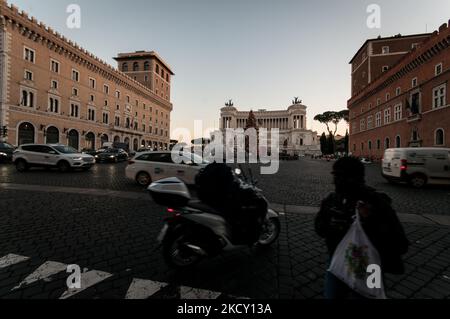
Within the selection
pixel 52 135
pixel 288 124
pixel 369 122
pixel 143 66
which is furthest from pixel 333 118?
pixel 52 135

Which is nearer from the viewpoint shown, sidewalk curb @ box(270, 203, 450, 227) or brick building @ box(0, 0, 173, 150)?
sidewalk curb @ box(270, 203, 450, 227)

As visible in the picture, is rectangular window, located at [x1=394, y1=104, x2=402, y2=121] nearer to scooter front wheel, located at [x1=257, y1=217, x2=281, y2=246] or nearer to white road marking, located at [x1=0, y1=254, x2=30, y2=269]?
scooter front wheel, located at [x1=257, y1=217, x2=281, y2=246]

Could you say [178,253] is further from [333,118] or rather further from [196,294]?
[333,118]

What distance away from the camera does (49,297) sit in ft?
7.81

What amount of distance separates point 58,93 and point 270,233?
41799 millimetres

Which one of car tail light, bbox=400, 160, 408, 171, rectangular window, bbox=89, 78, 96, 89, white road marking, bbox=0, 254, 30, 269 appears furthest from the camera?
rectangular window, bbox=89, 78, 96, 89

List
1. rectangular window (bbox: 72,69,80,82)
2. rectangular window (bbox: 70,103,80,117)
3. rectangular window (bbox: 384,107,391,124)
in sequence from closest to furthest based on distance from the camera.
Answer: rectangular window (bbox: 384,107,391,124) → rectangular window (bbox: 70,103,80,117) → rectangular window (bbox: 72,69,80,82)

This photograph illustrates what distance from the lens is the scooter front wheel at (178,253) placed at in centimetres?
285

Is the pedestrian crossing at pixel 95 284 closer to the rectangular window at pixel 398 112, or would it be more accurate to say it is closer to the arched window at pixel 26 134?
the arched window at pixel 26 134

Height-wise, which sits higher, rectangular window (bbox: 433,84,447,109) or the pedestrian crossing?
rectangular window (bbox: 433,84,447,109)

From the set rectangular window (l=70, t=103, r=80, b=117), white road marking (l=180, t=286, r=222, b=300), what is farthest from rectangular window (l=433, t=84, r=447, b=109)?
rectangular window (l=70, t=103, r=80, b=117)

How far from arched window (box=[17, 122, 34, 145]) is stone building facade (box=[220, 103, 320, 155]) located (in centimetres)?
6687

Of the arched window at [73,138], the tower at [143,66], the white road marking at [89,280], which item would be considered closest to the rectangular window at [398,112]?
the white road marking at [89,280]

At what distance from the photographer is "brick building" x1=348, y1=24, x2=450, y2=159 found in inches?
Result: 960
